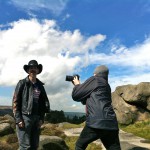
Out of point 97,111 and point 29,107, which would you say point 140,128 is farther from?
point 97,111

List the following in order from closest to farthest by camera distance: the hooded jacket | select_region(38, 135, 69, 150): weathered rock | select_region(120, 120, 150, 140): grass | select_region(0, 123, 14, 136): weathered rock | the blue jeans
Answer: the hooded jacket < the blue jeans < select_region(38, 135, 69, 150): weathered rock < select_region(120, 120, 150, 140): grass < select_region(0, 123, 14, 136): weathered rock

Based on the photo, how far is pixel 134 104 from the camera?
28141 mm

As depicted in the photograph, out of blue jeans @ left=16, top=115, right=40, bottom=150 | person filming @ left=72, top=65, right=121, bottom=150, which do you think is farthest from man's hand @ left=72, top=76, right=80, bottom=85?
blue jeans @ left=16, top=115, right=40, bottom=150

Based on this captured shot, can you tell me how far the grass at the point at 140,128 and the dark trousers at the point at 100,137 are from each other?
12000mm

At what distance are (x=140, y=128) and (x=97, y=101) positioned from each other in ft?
51.5

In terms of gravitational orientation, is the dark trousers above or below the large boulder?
below

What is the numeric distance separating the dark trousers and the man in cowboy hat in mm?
1545

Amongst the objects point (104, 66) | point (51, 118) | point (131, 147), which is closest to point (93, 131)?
point (104, 66)

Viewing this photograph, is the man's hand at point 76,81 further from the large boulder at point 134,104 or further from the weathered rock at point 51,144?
the large boulder at point 134,104

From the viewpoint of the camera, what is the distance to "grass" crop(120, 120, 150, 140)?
67.8 feet

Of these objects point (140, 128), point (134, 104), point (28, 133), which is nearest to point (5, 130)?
point (140, 128)

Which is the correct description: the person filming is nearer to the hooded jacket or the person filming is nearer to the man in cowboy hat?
the hooded jacket

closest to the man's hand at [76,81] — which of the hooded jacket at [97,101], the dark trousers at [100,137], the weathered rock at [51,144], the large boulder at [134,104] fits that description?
the hooded jacket at [97,101]

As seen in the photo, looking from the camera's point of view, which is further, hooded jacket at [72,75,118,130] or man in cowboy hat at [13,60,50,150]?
man in cowboy hat at [13,60,50,150]
